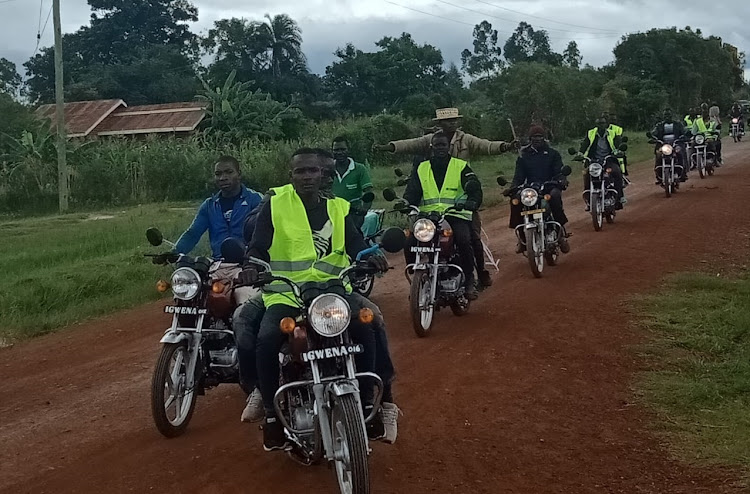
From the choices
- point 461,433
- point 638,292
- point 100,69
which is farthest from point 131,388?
point 100,69

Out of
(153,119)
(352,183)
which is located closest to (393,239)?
(352,183)

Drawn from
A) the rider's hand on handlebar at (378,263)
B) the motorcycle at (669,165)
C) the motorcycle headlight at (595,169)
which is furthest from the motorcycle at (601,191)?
the rider's hand on handlebar at (378,263)

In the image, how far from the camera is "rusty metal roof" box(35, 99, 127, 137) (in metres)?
35.0

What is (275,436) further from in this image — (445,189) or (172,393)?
(445,189)

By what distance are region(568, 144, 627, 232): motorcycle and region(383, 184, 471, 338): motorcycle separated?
18.3ft

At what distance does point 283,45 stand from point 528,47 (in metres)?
30.8

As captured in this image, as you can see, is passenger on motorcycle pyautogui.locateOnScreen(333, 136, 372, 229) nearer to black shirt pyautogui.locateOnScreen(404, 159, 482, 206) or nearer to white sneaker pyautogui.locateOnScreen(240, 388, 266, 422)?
black shirt pyautogui.locateOnScreen(404, 159, 482, 206)

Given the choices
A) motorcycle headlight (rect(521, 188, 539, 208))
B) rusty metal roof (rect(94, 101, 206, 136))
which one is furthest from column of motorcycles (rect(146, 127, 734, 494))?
rusty metal roof (rect(94, 101, 206, 136))

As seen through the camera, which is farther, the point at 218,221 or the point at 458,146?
the point at 458,146

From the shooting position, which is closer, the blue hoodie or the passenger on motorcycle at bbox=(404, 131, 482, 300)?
the blue hoodie

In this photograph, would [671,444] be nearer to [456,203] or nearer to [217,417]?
[217,417]

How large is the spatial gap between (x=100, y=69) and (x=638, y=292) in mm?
40087

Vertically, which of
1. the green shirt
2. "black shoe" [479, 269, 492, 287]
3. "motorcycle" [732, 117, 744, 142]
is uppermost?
"motorcycle" [732, 117, 744, 142]

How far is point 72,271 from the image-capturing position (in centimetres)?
1135
